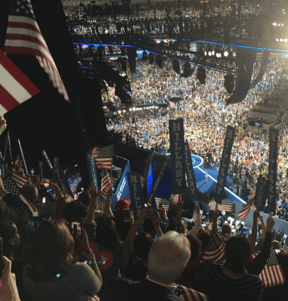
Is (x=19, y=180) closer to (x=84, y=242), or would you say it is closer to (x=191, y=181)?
(x=191, y=181)

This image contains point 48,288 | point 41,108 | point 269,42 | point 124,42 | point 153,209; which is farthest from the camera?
point 124,42

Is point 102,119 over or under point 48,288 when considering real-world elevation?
under

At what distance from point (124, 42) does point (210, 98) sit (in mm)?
15219

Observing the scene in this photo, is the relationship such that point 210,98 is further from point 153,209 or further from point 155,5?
point 153,209

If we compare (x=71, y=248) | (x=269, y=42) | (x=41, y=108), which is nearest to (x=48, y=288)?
(x=71, y=248)

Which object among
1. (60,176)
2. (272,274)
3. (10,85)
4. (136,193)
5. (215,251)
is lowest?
(60,176)

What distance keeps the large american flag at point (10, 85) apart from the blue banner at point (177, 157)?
→ 12.5ft

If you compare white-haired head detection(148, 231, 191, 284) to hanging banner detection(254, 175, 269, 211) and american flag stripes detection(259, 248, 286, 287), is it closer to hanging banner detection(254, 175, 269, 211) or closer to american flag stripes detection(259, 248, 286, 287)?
american flag stripes detection(259, 248, 286, 287)

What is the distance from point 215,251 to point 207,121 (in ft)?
82.7

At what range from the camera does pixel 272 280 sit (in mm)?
3213

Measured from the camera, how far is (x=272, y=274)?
3277mm

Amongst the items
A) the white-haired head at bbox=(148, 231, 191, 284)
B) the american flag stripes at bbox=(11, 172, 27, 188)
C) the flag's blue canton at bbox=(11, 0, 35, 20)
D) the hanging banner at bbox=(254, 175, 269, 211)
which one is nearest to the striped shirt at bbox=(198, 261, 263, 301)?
the white-haired head at bbox=(148, 231, 191, 284)

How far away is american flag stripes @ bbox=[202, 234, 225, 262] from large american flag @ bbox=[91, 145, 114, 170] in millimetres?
6194

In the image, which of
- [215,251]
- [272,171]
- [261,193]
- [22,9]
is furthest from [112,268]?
[261,193]
